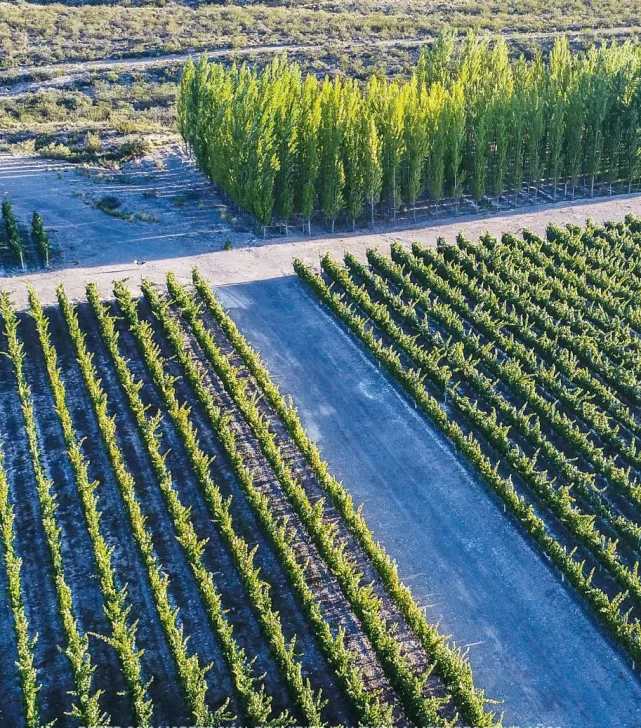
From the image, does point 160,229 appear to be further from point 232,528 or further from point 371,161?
point 232,528

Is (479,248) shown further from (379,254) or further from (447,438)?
(447,438)

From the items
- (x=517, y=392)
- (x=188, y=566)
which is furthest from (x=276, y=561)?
(x=517, y=392)

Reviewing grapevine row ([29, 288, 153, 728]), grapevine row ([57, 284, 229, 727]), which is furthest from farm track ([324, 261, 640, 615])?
grapevine row ([29, 288, 153, 728])

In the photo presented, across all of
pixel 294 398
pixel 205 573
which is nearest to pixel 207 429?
pixel 294 398

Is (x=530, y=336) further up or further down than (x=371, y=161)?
further down

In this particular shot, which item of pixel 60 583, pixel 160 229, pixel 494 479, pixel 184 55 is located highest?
pixel 184 55
